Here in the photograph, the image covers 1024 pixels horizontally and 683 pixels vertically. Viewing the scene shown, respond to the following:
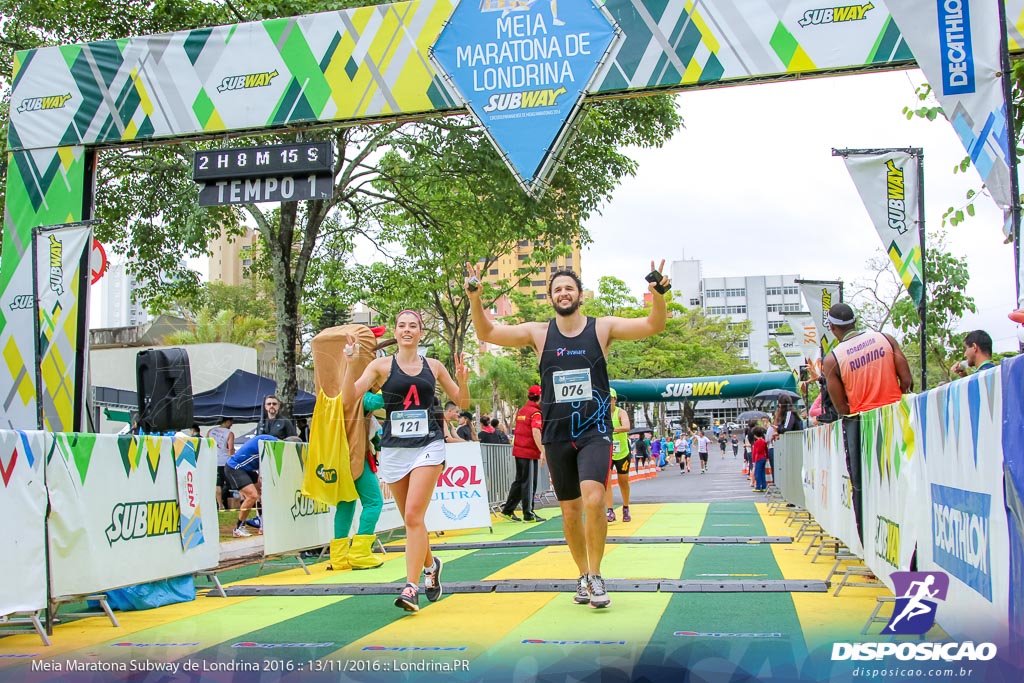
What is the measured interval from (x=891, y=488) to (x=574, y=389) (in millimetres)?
1978

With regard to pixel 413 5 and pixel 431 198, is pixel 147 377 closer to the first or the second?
pixel 413 5

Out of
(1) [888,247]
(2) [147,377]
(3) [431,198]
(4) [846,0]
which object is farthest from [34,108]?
(1) [888,247]

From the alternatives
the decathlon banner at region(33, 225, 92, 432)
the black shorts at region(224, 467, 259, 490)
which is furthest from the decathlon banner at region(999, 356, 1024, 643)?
the black shorts at region(224, 467, 259, 490)

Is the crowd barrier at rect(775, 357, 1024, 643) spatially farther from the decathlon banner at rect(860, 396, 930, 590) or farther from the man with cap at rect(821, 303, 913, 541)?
the man with cap at rect(821, 303, 913, 541)

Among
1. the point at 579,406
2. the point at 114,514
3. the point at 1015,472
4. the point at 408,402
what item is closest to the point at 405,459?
the point at 408,402

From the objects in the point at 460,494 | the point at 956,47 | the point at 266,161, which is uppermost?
the point at 956,47

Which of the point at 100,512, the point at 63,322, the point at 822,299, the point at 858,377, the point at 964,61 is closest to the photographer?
the point at 100,512

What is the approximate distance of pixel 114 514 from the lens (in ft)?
21.0

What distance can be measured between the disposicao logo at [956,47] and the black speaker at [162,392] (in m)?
6.72

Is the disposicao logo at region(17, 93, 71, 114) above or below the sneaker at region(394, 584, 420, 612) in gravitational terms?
above

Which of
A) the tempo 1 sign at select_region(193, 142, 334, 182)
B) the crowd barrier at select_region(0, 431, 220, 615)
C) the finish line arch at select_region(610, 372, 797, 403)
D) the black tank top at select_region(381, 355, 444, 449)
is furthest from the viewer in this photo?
the finish line arch at select_region(610, 372, 797, 403)

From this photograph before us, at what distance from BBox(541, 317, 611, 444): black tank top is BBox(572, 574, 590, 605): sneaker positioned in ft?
3.07

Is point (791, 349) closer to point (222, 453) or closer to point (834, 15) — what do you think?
point (222, 453)

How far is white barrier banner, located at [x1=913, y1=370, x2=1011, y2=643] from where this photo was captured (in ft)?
11.4
